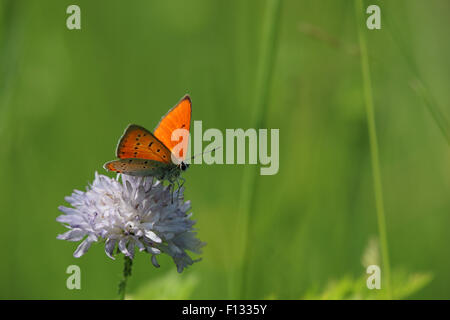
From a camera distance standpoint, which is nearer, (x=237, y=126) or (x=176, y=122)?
(x=176, y=122)

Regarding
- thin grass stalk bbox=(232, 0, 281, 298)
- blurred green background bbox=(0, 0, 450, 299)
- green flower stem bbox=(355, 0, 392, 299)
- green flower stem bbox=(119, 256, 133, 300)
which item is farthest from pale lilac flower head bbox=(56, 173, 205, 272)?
blurred green background bbox=(0, 0, 450, 299)

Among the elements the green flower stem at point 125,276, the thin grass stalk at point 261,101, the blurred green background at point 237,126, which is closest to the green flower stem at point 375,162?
the thin grass stalk at point 261,101

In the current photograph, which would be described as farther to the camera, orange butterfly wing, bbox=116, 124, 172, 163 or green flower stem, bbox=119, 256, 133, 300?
orange butterfly wing, bbox=116, 124, 172, 163

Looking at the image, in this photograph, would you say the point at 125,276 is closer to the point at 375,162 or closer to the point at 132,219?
the point at 132,219

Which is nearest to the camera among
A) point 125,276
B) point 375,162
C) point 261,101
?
point 125,276

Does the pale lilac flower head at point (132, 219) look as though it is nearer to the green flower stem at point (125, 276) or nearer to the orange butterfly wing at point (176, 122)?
the green flower stem at point (125, 276)

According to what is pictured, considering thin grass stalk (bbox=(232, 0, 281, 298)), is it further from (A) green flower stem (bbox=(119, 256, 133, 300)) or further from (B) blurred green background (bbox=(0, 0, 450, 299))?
(A) green flower stem (bbox=(119, 256, 133, 300))

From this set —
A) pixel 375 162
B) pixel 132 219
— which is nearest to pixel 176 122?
pixel 132 219
